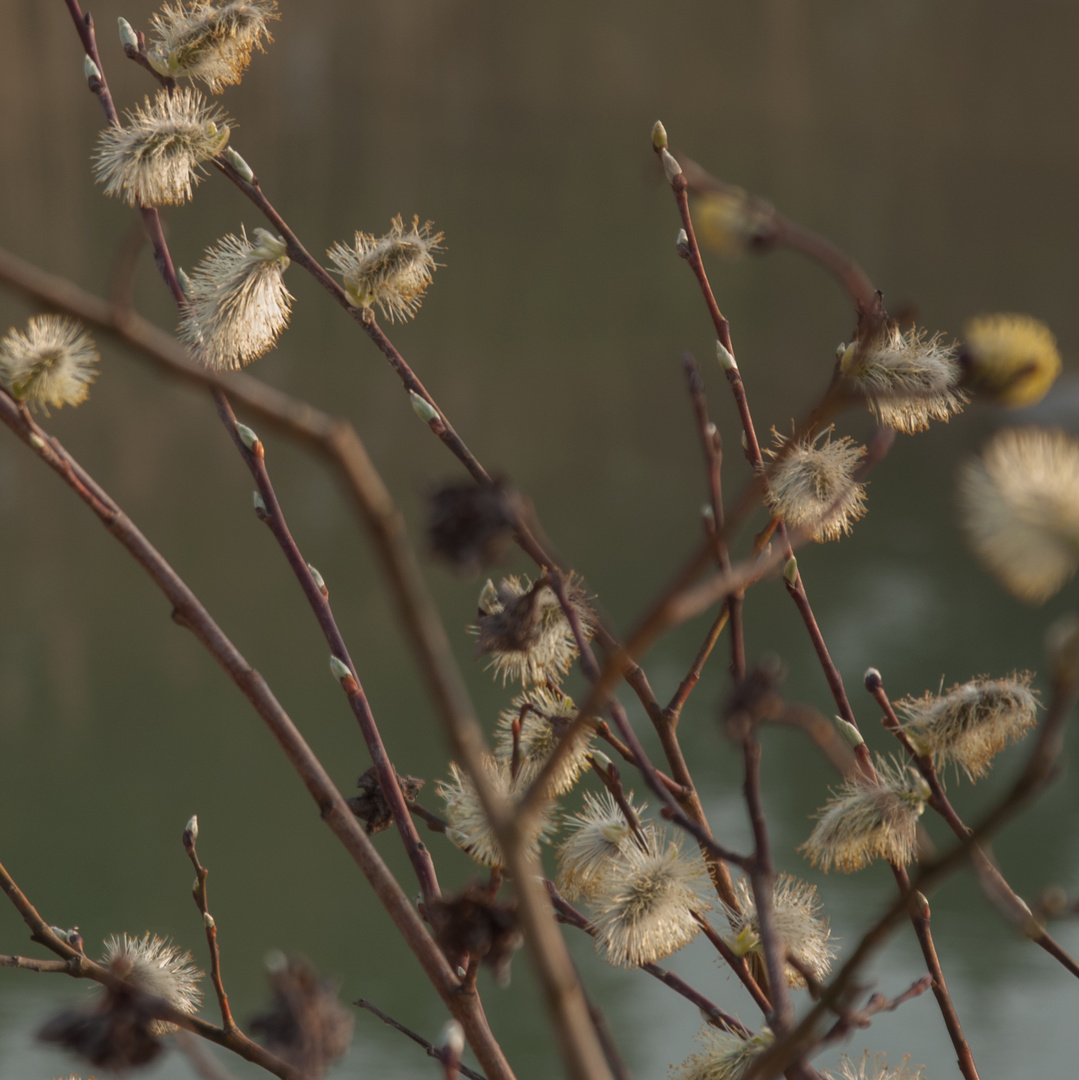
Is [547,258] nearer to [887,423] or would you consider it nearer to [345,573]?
[345,573]

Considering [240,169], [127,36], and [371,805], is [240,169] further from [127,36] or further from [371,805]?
[371,805]

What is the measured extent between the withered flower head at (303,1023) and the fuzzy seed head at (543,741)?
0.33ft

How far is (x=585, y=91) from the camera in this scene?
4.09 metres

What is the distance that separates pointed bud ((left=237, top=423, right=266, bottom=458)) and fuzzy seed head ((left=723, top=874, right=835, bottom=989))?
0.16 m

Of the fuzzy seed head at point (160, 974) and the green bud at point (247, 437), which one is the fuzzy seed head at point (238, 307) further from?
the fuzzy seed head at point (160, 974)

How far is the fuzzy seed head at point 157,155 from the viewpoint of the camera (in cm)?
30

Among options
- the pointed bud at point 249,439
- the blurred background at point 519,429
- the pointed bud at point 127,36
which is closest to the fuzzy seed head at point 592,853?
the pointed bud at point 249,439

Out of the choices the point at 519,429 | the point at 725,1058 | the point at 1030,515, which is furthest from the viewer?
the point at 519,429

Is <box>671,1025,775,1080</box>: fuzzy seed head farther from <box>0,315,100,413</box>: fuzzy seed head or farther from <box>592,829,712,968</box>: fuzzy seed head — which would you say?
<box>0,315,100,413</box>: fuzzy seed head

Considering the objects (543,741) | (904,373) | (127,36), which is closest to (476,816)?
(543,741)

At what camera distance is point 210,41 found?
321 mm

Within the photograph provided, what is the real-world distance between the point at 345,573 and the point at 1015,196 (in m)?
2.88

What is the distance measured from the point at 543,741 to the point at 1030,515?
6.1 inches

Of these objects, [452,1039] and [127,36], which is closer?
[452,1039]
